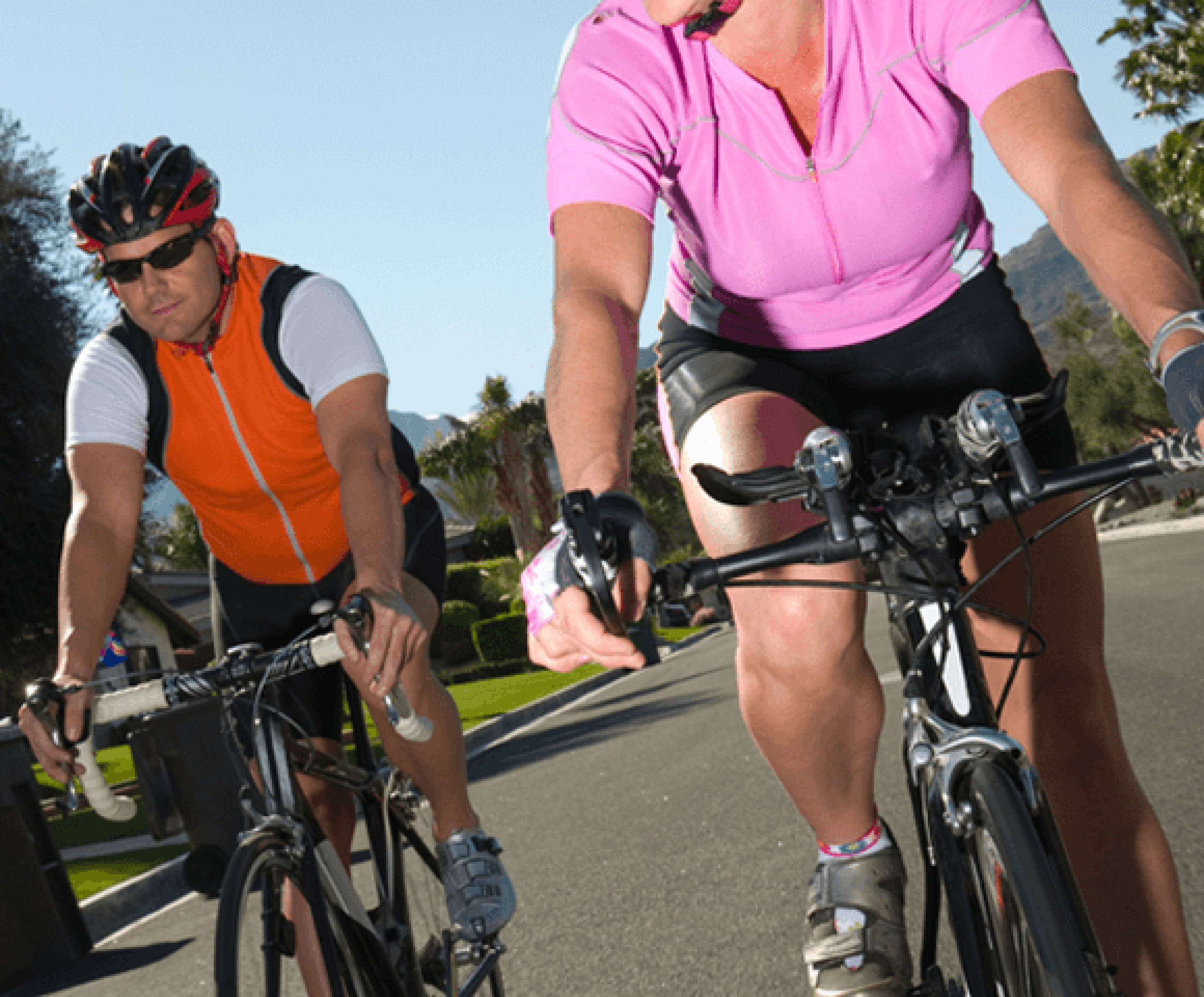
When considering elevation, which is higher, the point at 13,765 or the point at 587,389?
the point at 587,389

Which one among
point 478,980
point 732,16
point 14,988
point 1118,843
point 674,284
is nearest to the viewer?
point 1118,843

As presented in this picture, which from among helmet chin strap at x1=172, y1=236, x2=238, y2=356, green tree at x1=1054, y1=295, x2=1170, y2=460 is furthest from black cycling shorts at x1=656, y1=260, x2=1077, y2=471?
green tree at x1=1054, y1=295, x2=1170, y2=460

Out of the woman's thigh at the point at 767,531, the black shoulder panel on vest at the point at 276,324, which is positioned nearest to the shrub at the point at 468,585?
the black shoulder panel on vest at the point at 276,324

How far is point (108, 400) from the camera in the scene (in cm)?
353

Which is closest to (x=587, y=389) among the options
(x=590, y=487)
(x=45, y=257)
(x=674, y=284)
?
(x=590, y=487)

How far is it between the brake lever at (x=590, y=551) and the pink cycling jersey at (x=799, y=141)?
0.97 metres

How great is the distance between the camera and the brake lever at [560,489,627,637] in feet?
5.06

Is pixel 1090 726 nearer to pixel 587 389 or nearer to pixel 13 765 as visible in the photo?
pixel 587 389

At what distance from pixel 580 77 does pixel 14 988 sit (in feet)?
18.7

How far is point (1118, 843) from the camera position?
2.27 m

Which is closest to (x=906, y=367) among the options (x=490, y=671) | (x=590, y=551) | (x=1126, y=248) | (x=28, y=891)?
(x=1126, y=248)

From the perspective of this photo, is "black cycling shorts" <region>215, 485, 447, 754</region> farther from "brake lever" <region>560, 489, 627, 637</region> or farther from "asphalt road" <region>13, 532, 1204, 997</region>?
"brake lever" <region>560, 489, 627, 637</region>

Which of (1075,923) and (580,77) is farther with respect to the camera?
(580,77)

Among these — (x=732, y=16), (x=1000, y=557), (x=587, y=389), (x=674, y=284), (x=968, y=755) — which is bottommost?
(x=968, y=755)
